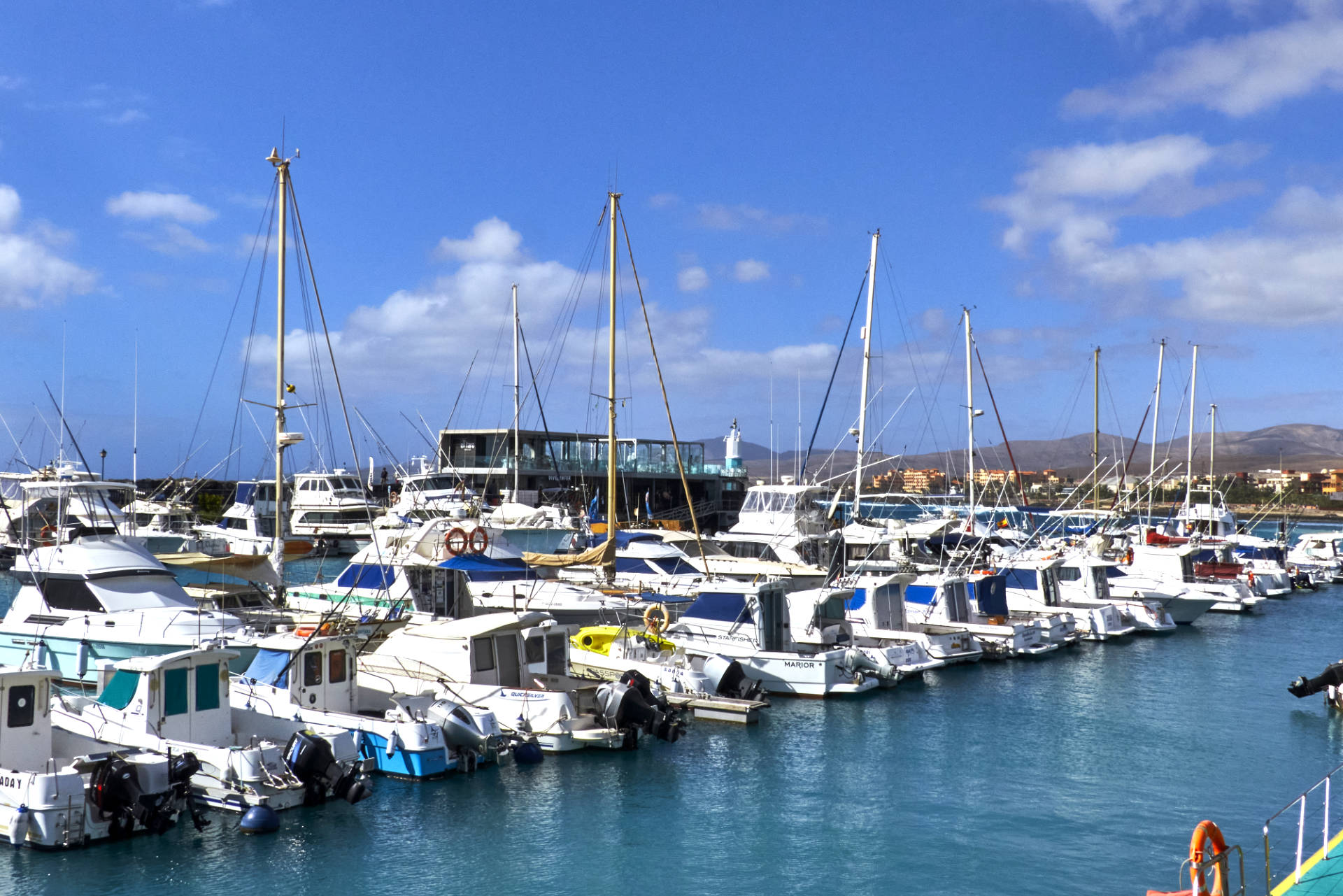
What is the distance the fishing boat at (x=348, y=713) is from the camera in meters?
18.8

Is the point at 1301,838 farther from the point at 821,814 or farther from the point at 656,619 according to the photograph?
the point at 656,619

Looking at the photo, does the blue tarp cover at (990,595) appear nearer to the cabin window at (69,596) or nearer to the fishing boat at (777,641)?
the fishing boat at (777,641)

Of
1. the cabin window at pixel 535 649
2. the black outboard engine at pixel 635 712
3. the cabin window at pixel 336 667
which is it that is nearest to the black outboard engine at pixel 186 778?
the cabin window at pixel 336 667

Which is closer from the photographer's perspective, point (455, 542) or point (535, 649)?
point (535, 649)

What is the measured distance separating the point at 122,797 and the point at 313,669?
15.0 ft

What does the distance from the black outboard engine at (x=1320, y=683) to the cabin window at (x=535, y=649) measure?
55.4ft

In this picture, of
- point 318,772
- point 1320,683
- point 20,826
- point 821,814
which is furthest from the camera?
point 1320,683

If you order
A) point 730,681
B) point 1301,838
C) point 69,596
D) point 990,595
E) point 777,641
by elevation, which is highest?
point 69,596

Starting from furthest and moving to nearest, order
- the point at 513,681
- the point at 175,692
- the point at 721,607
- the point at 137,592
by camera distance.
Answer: the point at 721,607 < the point at 137,592 < the point at 513,681 < the point at 175,692

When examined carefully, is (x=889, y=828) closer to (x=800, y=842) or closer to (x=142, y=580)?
(x=800, y=842)

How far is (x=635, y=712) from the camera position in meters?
21.4

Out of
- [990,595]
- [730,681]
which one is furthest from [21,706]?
[990,595]

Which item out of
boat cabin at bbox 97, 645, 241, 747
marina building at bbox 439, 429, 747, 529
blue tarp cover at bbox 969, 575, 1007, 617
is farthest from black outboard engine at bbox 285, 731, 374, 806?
marina building at bbox 439, 429, 747, 529

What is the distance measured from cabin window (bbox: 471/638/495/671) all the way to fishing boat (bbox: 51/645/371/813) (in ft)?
12.8
